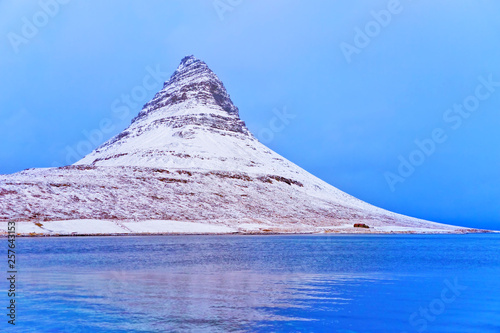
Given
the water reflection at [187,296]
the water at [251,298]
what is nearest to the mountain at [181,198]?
the water at [251,298]

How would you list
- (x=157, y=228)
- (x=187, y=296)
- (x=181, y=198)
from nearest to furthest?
(x=187, y=296), (x=157, y=228), (x=181, y=198)

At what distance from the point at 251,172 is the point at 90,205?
7472 cm

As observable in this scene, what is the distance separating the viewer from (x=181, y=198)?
121 meters

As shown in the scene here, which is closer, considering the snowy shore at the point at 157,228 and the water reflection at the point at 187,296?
the water reflection at the point at 187,296

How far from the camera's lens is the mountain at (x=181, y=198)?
310 feet

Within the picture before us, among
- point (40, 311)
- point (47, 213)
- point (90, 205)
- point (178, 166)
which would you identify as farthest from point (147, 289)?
point (178, 166)

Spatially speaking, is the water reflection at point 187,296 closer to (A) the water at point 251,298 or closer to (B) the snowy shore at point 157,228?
(A) the water at point 251,298

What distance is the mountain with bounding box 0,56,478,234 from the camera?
3725 inches

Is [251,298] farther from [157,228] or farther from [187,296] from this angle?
[157,228]

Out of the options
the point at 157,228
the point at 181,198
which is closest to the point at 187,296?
the point at 157,228

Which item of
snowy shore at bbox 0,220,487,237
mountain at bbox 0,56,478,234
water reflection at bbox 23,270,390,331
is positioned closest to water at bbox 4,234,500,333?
water reflection at bbox 23,270,390,331

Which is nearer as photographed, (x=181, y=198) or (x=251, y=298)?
(x=251, y=298)

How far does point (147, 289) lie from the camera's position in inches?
925

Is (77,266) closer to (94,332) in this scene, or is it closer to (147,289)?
(147,289)
